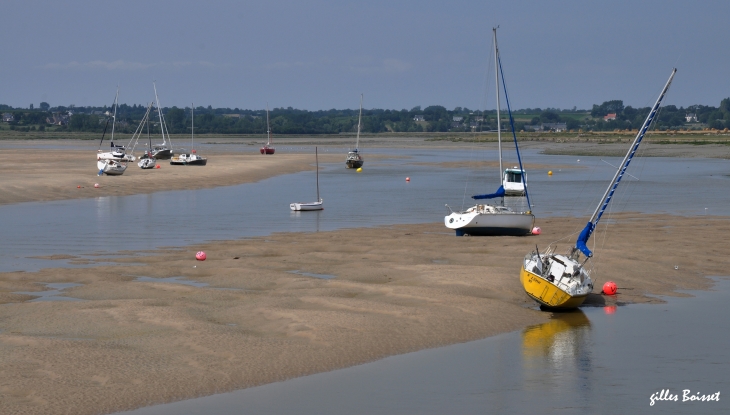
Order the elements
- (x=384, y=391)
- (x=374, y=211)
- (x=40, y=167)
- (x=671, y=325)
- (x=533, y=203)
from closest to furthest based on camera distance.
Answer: (x=384, y=391) < (x=671, y=325) < (x=374, y=211) < (x=533, y=203) < (x=40, y=167)

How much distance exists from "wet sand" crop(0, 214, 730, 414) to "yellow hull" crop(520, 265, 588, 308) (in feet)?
1.32

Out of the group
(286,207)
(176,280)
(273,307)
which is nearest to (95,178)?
(286,207)

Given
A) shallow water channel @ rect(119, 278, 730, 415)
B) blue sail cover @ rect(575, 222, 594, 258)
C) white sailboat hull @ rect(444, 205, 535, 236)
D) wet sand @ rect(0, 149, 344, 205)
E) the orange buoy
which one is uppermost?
blue sail cover @ rect(575, 222, 594, 258)

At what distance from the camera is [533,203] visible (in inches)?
2037

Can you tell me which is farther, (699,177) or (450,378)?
(699,177)

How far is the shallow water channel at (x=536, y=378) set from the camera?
15.3 meters

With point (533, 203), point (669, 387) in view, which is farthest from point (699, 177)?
point (669, 387)

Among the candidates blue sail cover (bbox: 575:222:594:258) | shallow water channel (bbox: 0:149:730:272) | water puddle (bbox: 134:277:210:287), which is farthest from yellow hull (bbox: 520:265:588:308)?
shallow water channel (bbox: 0:149:730:272)

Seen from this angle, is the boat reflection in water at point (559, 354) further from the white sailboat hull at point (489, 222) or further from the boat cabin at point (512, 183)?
the boat cabin at point (512, 183)

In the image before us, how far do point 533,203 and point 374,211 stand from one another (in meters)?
11.1

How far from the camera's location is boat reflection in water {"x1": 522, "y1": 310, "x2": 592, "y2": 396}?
16.8 meters

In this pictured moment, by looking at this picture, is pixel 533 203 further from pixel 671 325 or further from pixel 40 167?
pixel 40 167
